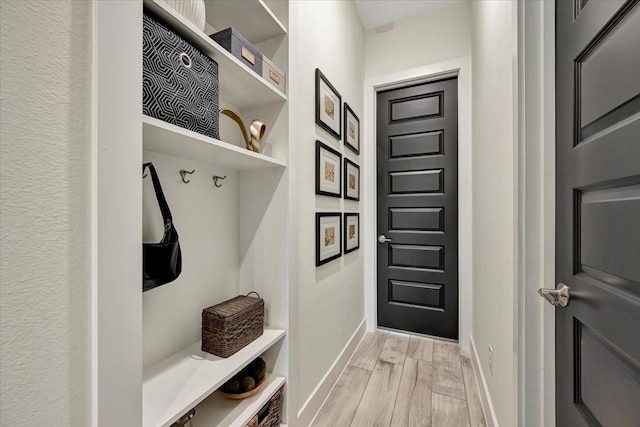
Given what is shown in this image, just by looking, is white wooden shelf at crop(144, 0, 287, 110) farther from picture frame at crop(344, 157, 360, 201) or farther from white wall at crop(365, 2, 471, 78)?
white wall at crop(365, 2, 471, 78)

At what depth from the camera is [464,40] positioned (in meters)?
2.29

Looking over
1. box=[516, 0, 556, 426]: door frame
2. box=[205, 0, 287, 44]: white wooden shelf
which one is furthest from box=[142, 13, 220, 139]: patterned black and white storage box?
box=[516, 0, 556, 426]: door frame

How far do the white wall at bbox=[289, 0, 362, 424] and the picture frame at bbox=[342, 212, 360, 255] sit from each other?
0.07 metres

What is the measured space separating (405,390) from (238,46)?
207cm

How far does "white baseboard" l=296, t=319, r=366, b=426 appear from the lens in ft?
4.47

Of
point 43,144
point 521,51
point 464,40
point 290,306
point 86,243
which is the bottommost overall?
point 290,306

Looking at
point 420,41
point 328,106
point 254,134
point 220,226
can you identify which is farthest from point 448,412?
point 420,41

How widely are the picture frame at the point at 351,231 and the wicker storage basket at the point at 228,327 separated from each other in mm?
1021

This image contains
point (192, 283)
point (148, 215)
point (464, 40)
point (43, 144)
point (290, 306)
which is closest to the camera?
point (43, 144)

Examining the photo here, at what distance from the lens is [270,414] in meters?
1.08

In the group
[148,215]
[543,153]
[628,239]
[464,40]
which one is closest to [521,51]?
[543,153]

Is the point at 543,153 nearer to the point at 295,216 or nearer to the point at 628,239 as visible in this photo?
the point at 628,239

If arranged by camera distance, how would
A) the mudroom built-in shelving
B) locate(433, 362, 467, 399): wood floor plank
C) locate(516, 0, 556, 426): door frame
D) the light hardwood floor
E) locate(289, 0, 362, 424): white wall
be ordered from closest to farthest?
the mudroom built-in shelving, locate(516, 0, 556, 426): door frame, locate(289, 0, 362, 424): white wall, the light hardwood floor, locate(433, 362, 467, 399): wood floor plank

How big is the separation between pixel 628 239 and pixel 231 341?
45.8 inches
